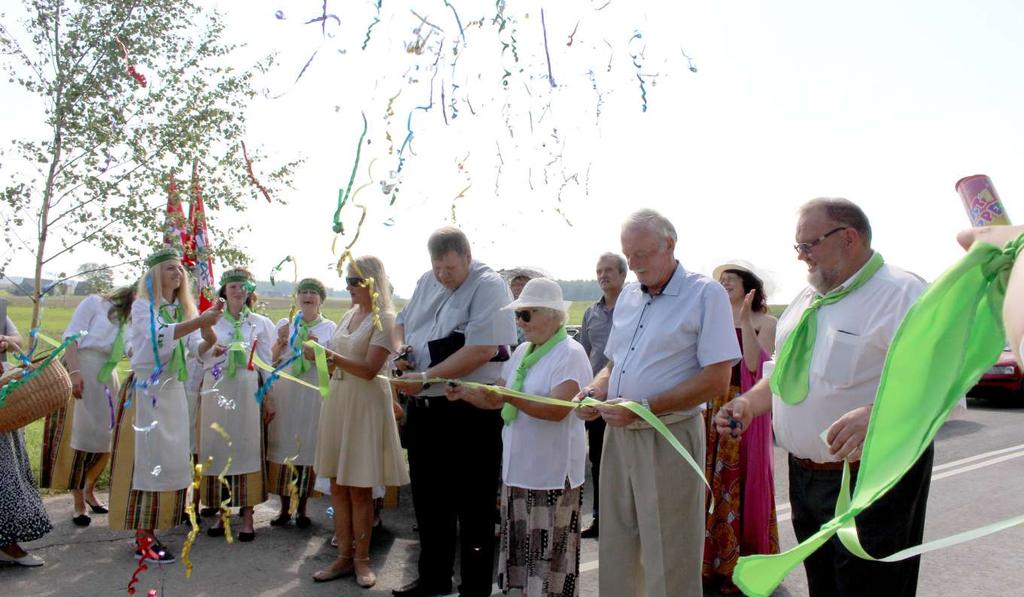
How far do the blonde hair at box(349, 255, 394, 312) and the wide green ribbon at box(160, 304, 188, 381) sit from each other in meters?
1.49

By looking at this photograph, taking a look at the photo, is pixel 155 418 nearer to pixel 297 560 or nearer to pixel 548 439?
pixel 297 560

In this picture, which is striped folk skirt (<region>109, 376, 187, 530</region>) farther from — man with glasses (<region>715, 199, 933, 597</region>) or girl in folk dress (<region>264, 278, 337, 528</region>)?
man with glasses (<region>715, 199, 933, 597</region>)

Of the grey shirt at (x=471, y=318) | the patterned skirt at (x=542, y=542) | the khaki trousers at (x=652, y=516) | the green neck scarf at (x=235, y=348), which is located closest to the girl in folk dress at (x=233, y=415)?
the green neck scarf at (x=235, y=348)

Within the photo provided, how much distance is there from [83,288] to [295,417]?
157 inches

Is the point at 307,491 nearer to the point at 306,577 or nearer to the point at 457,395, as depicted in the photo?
the point at 306,577

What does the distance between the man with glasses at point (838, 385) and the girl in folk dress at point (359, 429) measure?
8.95 feet

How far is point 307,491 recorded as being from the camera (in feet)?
21.8

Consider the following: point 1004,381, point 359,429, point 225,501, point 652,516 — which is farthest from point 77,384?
point 1004,381

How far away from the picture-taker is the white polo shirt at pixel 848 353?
2.98m

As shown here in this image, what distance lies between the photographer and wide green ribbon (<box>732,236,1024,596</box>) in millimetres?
1455

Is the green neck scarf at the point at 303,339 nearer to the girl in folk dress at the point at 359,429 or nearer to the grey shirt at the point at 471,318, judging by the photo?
the girl in folk dress at the point at 359,429

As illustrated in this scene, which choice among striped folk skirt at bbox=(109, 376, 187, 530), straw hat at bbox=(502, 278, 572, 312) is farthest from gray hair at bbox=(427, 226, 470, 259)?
striped folk skirt at bbox=(109, 376, 187, 530)

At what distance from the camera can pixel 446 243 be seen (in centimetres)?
475

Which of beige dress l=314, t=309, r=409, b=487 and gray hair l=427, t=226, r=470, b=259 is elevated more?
gray hair l=427, t=226, r=470, b=259
